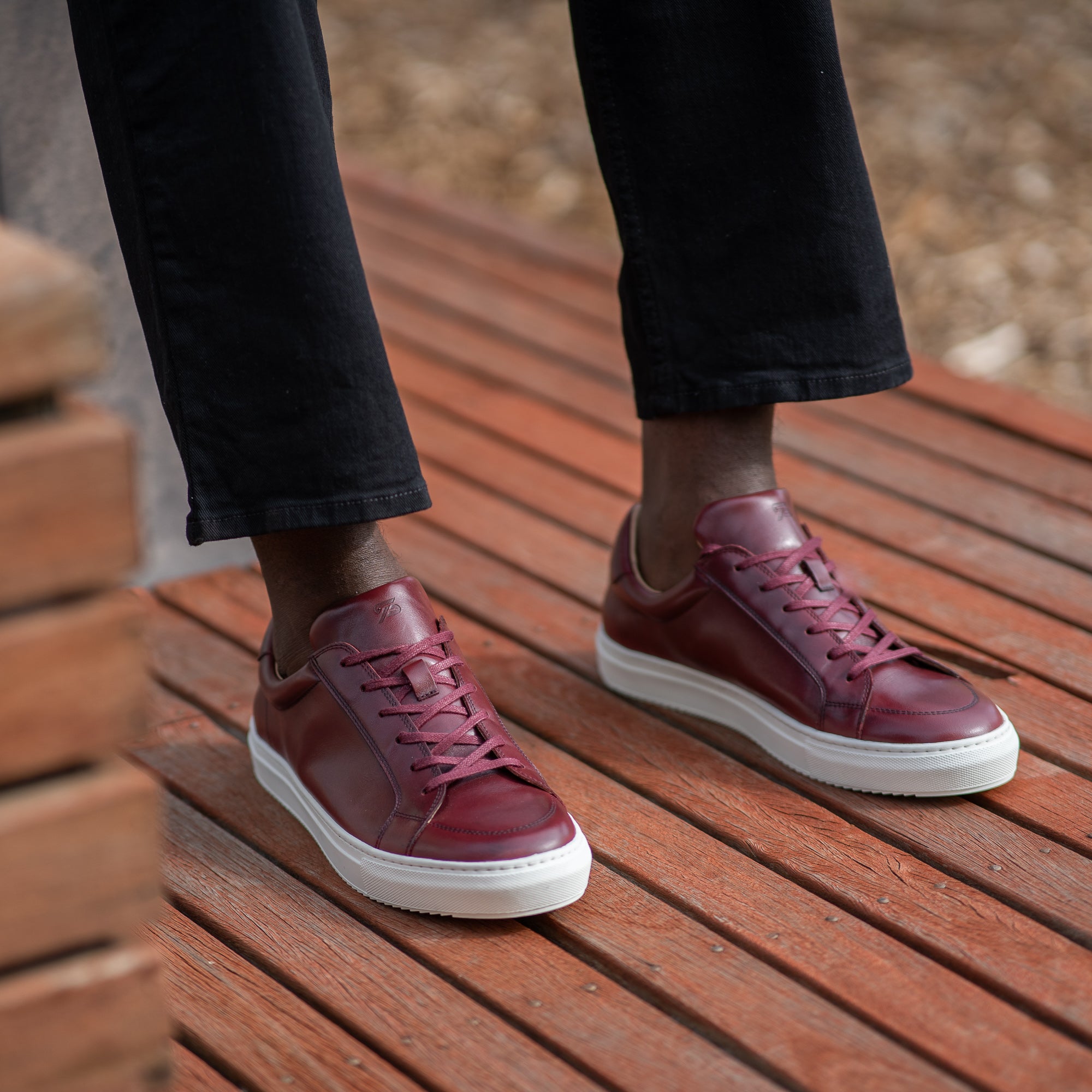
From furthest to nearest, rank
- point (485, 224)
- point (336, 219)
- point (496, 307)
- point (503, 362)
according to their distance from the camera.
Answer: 1. point (485, 224)
2. point (496, 307)
3. point (503, 362)
4. point (336, 219)

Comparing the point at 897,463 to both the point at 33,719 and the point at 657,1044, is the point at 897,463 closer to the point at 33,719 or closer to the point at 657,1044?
the point at 657,1044

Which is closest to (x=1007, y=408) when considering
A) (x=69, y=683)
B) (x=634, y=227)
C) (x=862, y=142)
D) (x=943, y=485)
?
(x=943, y=485)

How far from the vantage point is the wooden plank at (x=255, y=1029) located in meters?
0.86

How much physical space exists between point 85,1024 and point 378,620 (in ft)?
1.43

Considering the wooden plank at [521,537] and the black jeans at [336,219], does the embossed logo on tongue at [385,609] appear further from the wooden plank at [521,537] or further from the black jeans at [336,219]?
the wooden plank at [521,537]

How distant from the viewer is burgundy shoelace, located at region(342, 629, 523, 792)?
39.7 inches

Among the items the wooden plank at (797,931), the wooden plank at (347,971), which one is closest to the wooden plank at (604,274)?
the wooden plank at (797,931)

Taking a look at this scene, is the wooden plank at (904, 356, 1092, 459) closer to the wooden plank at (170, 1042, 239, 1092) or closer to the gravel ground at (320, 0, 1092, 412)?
the gravel ground at (320, 0, 1092, 412)

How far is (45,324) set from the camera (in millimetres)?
588

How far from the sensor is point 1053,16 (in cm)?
386

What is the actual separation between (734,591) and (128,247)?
57cm

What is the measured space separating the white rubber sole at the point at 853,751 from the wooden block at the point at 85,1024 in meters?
0.62

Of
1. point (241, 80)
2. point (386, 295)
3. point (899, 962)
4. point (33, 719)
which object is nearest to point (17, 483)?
point (33, 719)

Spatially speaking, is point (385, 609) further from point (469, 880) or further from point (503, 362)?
point (503, 362)
